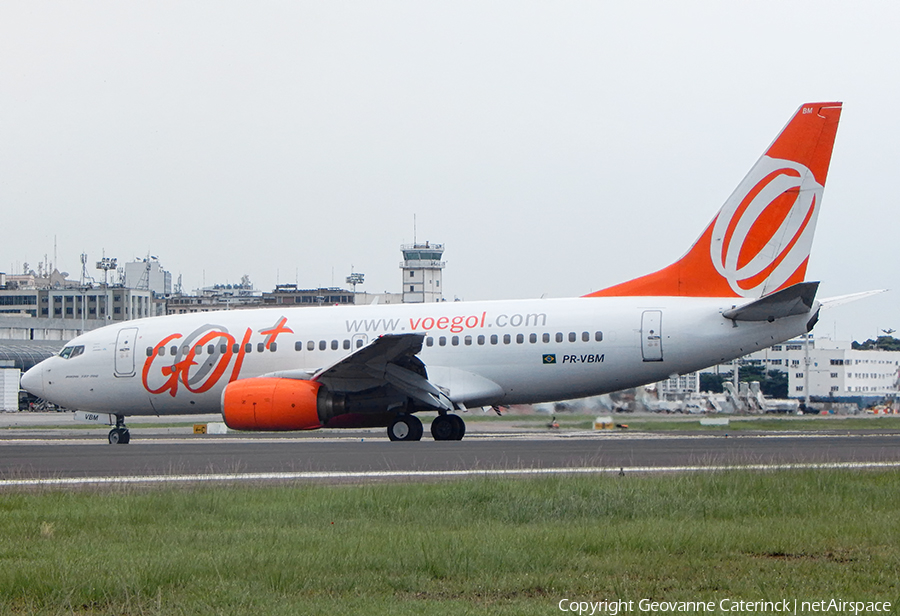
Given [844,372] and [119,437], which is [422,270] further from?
[119,437]

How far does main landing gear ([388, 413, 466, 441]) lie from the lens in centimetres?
2428

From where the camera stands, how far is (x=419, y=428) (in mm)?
24359

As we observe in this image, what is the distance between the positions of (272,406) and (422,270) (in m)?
122

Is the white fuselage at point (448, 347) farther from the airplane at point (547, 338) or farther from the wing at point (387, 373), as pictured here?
the wing at point (387, 373)

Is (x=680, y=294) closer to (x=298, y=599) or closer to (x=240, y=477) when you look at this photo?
(x=240, y=477)

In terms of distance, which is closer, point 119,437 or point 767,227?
point 767,227

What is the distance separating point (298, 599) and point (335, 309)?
68.5 ft

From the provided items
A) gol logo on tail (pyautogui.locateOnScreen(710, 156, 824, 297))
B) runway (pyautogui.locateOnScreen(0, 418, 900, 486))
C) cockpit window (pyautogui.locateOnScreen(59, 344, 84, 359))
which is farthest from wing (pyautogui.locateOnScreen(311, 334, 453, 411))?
cockpit window (pyautogui.locateOnScreen(59, 344, 84, 359))

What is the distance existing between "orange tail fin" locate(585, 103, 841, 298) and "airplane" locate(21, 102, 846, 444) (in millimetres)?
25

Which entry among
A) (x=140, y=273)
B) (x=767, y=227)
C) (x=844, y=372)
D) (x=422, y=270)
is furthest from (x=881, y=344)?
(x=767, y=227)

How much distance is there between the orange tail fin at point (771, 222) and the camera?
23.4 metres

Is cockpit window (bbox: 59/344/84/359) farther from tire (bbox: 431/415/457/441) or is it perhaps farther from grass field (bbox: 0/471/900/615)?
grass field (bbox: 0/471/900/615)

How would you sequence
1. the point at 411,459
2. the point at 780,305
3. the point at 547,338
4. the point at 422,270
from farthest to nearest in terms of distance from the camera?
the point at 422,270
the point at 547,338
the point at 780,305
the point at 411,459

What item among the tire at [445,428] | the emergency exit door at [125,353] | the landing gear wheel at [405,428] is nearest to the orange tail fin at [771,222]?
the tire at [445,428]
